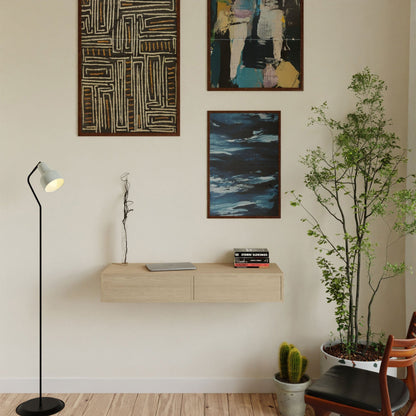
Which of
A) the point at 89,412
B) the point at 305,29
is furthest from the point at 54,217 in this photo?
the point at 305,29

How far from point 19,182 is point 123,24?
127 centimetres

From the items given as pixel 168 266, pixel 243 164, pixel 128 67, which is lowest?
pixel 168 266

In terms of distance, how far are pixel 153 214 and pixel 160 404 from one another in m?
1.22

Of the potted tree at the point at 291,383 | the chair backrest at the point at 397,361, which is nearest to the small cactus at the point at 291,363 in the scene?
the potted tree at the point at 291,383

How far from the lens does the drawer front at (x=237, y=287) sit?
2.78 m

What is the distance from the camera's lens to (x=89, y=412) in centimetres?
281

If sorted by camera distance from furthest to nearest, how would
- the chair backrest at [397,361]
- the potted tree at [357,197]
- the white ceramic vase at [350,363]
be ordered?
1. the potted tree at [357,197]
2. the white ceramic vase at [350,363]
3. the chair backrest at [397,361]

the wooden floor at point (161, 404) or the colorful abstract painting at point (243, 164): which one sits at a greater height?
the colorful abstract painting at point (243, 164)

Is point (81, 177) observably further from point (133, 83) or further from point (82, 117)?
point (133, 83)

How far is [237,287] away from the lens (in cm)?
278

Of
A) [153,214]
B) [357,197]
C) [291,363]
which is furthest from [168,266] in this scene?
[357,197]

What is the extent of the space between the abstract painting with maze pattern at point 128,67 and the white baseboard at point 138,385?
65.6 inches

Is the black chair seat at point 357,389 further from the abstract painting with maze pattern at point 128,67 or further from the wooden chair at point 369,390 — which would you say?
the abstract painting with maze pattern at point 128,67

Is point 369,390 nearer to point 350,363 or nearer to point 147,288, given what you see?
point 350,363
